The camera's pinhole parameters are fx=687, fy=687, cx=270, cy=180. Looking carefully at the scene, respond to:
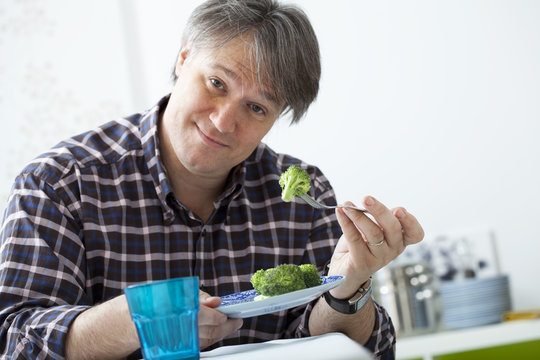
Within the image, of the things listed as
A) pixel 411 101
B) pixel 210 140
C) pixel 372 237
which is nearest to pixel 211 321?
pixel 372 237

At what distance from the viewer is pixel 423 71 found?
10.1 feet

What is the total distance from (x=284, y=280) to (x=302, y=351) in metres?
0.29

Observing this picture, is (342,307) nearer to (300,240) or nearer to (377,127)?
(300,240)

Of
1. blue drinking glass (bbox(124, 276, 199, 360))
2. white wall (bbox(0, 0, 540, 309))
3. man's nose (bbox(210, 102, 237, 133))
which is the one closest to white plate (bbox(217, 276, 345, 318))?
blue drinking glass (bbox(124, 276, 199, 360))

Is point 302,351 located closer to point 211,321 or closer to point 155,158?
point 211,321

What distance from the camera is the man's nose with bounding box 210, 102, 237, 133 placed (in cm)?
147

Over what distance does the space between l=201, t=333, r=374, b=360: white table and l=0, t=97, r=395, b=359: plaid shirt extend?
0.36 meters

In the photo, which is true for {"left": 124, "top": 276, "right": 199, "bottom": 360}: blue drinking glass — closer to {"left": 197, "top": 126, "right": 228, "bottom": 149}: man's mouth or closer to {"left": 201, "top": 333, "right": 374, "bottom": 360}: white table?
{"left": 201, "top": 333, "right": 374, "bottom": 360}: white table

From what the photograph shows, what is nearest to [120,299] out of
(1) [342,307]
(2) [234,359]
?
(2) [234,359]

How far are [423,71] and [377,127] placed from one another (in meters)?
0.32

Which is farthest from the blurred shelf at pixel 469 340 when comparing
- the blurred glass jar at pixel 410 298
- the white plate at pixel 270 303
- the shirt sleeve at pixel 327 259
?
the white plate at pixel 270 303

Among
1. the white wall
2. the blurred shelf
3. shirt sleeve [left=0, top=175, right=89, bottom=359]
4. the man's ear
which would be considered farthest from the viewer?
the white wall

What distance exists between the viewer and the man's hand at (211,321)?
97 cm

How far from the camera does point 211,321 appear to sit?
983 mm
